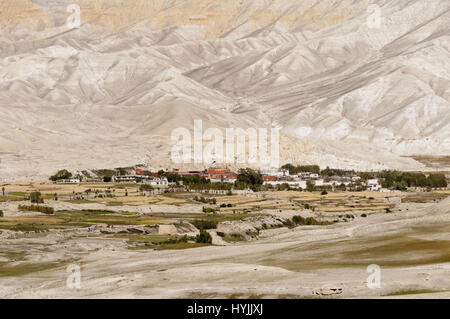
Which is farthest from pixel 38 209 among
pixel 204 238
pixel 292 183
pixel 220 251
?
pixel 292 183

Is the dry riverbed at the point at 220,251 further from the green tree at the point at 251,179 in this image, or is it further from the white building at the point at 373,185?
the green tree at the point at 251,179

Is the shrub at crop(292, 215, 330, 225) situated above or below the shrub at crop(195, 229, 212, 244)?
above

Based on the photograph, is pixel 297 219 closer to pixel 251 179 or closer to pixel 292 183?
pixel 251 179

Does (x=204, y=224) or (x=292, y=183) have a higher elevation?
(x=292, y=183)

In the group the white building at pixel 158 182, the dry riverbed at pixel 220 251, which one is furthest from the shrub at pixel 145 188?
the dry riverbed at pixel 220 251

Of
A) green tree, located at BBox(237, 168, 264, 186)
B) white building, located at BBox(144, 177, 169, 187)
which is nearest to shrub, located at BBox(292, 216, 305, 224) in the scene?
green tree, located at BBox(237, 168, 264, 186)

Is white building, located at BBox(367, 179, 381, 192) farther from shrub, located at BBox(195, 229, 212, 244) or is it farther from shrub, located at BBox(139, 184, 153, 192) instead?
shrub, located at BBox(195, 229, 212, 244)

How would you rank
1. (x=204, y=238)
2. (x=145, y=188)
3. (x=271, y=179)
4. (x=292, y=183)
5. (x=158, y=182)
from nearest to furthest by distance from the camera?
(x=204, y=238) → (x=145, y=188) → (x=158, y=182) → (x=292, y=183) → (x=271, y=179)

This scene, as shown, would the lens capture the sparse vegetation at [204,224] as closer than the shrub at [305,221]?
Yes

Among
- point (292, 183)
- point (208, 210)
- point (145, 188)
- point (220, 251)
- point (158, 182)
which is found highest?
point (158, 182)
